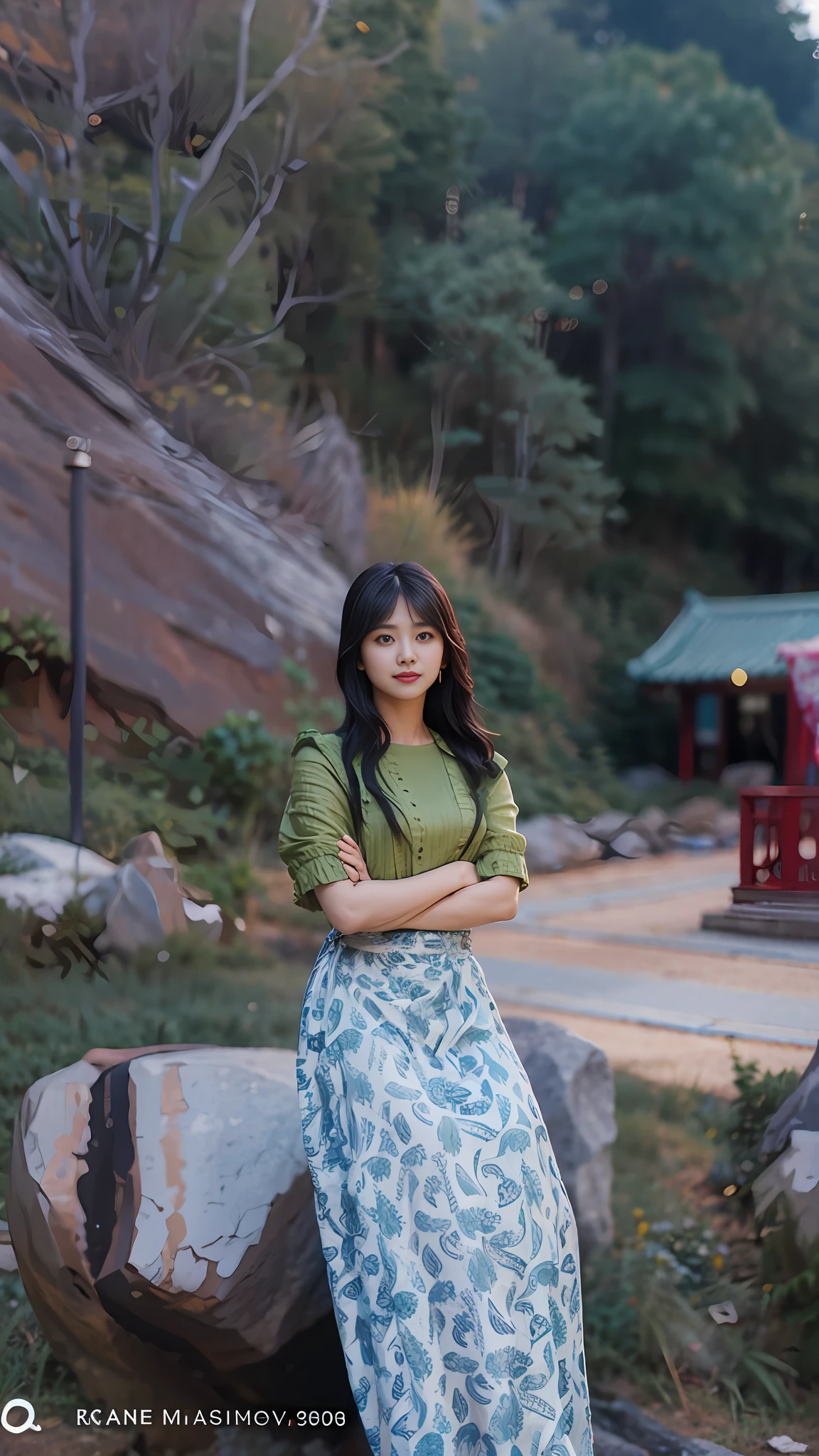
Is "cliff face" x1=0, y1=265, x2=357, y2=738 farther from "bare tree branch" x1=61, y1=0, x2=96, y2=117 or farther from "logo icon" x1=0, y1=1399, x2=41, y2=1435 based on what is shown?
"logo icon" x1=0, y1=1399, x2=41, y2=1435

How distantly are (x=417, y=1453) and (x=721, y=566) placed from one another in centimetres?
275

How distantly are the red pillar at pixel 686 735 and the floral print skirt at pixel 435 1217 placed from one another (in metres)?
1.58

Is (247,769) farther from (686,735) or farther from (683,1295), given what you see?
(683,1295)

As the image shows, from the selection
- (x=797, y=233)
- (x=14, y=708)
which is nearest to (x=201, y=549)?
(x=14, y=708)

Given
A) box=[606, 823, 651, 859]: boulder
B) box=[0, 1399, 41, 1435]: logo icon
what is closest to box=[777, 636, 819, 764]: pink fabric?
box=[606, 823, 651, 859]: boulder

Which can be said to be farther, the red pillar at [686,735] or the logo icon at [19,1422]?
the red pillar at [686,735]

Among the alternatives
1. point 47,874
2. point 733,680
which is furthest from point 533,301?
point 47,874

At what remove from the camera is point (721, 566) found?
3.59 meters

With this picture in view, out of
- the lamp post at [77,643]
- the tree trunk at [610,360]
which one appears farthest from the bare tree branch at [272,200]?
the tree trunk at [610,360]

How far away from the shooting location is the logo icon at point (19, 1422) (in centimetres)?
264

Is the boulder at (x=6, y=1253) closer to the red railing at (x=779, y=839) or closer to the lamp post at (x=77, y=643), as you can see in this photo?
the lamp post at (x=77, y=643)

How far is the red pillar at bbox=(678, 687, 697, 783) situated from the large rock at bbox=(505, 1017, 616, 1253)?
3.17ft

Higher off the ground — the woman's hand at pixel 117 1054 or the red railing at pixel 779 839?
the red railing at pixel 779 839

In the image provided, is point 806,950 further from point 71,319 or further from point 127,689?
point 71,319
